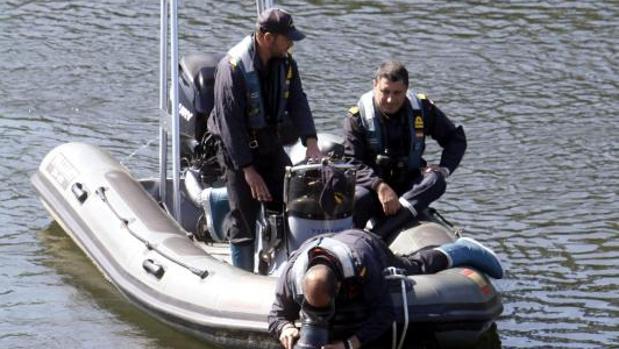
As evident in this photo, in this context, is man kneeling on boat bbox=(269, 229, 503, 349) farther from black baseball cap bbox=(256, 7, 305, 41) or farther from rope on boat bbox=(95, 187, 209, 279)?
black baseball cap bbox=(256, 7, 305, 41)

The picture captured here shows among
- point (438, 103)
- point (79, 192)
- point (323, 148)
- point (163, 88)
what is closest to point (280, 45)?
point (163, 88)

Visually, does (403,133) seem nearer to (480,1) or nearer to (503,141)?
(503,141)

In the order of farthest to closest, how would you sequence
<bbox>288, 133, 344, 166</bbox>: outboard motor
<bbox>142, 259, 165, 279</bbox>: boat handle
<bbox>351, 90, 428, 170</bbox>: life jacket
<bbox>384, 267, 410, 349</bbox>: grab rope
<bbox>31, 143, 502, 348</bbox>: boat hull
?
<bbox>288, 133, 344, 166</bbox>: outboard motor
<bbox>351, 90, 428, 170</bbox>: life jacket
<bbox>142, 259, 165, 279</bbox>: boat handle
<bbox>31, 143, 502, 348</bbox>: boat hull
<bbox>384, 267, 410, 349</bbox>: grab rope

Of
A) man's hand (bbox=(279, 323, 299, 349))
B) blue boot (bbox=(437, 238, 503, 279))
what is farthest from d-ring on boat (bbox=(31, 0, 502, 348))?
man's hand (bbox=(279, 323, 299, 349))

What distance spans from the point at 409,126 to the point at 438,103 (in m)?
3.72

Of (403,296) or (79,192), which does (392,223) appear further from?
(79,192)

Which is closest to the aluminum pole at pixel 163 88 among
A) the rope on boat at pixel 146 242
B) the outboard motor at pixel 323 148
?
the rope on boat at pixel 146 242

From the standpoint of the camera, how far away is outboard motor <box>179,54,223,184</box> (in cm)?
829

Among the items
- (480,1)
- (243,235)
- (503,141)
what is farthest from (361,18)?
(243,235)

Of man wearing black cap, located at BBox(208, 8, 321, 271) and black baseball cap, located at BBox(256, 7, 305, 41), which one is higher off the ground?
black baseball cap, located at BBox(256, 7, 305, 41)

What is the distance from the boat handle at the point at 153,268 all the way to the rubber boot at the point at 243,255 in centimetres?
36

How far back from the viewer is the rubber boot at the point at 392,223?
23.9 ft

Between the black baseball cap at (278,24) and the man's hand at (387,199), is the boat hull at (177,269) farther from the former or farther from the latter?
the black baseball cap at (278,24)

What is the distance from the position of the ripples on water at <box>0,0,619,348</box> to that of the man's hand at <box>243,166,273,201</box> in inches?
31.0
